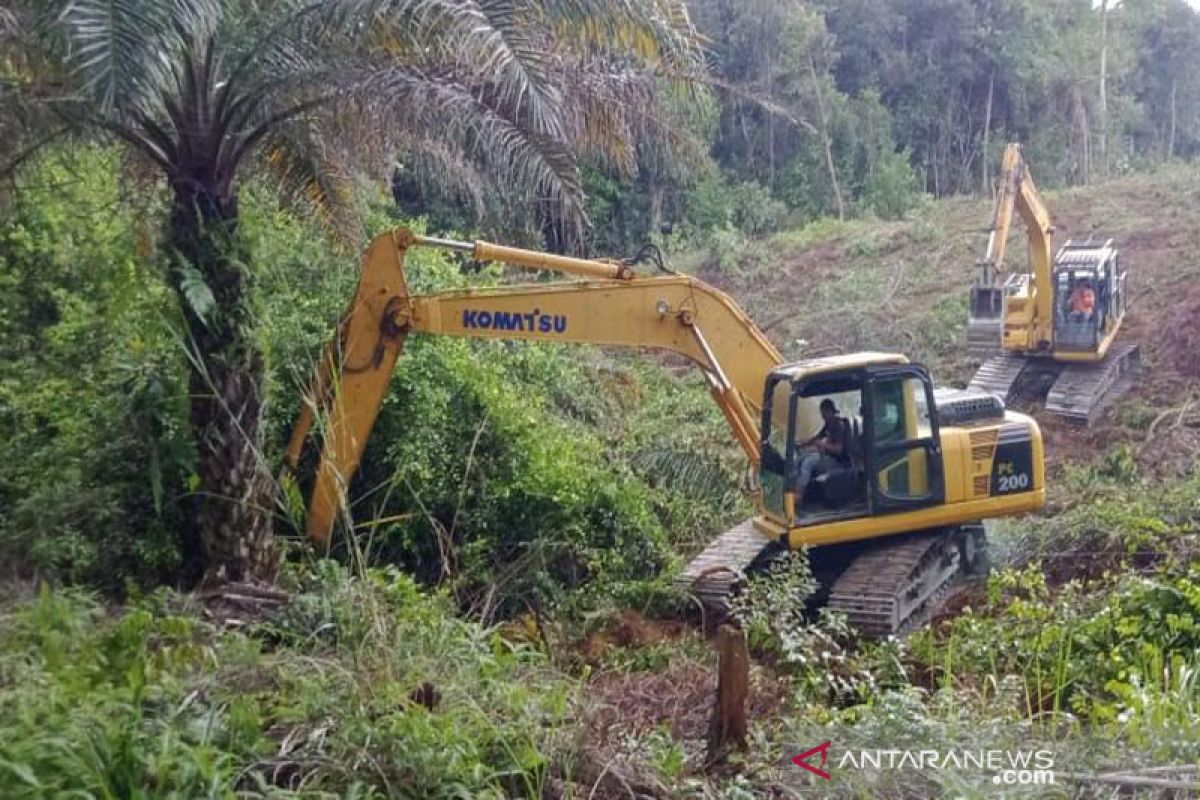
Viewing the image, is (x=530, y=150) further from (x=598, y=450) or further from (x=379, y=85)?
(x=598, y=450)

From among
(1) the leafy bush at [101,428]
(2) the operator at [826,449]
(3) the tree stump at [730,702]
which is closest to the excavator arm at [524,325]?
(2) the operator at [826,449]

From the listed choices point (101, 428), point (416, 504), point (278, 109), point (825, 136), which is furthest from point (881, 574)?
→ point (825, 136)

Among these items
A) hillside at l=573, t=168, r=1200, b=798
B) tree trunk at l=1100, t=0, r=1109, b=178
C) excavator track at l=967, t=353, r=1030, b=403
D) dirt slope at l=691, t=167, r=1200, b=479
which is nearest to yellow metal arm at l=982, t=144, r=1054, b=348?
excavator track at l=967, t=353, r=1030, b=403

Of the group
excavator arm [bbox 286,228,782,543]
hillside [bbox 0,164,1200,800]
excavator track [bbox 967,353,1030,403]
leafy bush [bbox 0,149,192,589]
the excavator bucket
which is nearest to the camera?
hillside [bbox 0,164,1200,800]

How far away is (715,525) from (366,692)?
24.7 feet

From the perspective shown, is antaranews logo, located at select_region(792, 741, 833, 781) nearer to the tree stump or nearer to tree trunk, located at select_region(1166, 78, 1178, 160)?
the tree stump

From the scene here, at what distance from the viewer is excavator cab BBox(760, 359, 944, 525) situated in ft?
30.4

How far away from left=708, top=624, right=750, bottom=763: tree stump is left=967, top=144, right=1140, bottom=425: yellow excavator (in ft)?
39.1

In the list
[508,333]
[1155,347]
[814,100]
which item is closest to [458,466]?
[508,333]

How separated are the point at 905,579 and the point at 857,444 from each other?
3.44 feet

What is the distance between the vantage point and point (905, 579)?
360 inches

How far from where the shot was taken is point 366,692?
4.90m

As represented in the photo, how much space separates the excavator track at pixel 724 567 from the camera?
30.7 ft

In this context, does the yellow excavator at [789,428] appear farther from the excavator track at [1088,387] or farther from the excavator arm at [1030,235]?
the excavator arm at [1030,235]
